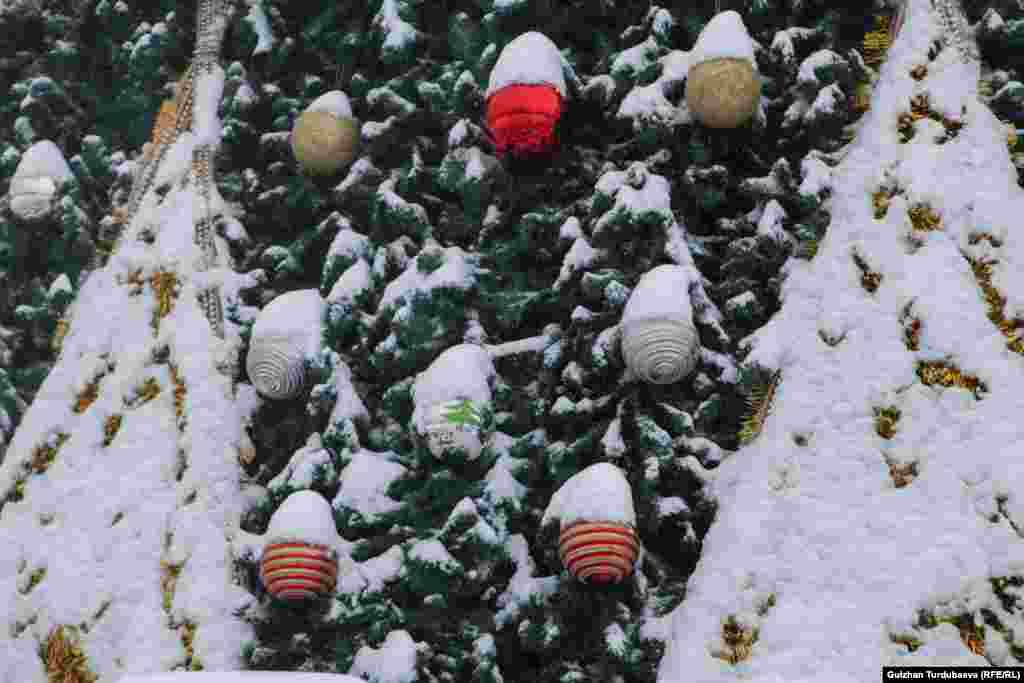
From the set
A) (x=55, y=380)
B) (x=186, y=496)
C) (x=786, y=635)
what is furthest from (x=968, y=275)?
(x=55, y=380)

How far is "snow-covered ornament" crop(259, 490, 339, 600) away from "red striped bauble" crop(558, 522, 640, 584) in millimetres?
1050

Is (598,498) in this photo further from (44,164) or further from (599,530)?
(44,164)

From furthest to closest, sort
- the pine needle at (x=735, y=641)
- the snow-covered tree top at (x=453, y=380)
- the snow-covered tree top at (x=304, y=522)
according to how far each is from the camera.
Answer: the snow-covered tree top at (x=453, y=380) → the snow-covered tree top at (x=304, y=522) → the pine needle at (x=735, y=641)

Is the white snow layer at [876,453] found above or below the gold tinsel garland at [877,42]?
below

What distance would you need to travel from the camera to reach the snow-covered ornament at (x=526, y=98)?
8.25 meters

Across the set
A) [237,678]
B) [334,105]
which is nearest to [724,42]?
[334,105]

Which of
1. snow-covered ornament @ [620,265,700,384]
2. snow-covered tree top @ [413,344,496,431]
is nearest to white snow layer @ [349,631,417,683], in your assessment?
snow-covered tree top @ [413,344,496,431]

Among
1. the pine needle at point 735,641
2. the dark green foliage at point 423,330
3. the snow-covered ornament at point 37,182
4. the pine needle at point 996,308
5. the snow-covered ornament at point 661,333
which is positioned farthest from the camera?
the snow-covered ornament at point 37,182

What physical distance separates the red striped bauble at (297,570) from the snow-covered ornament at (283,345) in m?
0.87

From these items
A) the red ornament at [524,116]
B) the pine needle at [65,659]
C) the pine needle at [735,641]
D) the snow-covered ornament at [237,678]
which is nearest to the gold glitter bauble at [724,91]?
the red ornament at [524,116]

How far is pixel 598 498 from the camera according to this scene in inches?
289

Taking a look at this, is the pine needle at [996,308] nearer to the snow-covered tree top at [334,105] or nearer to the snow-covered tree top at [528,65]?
the snow-covered tree top at [528,65]

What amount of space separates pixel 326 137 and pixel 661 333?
2.17 metres

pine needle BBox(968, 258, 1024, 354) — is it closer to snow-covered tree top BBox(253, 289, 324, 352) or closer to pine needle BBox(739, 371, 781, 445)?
pine needle BBox(739, 371, 781, 445)
